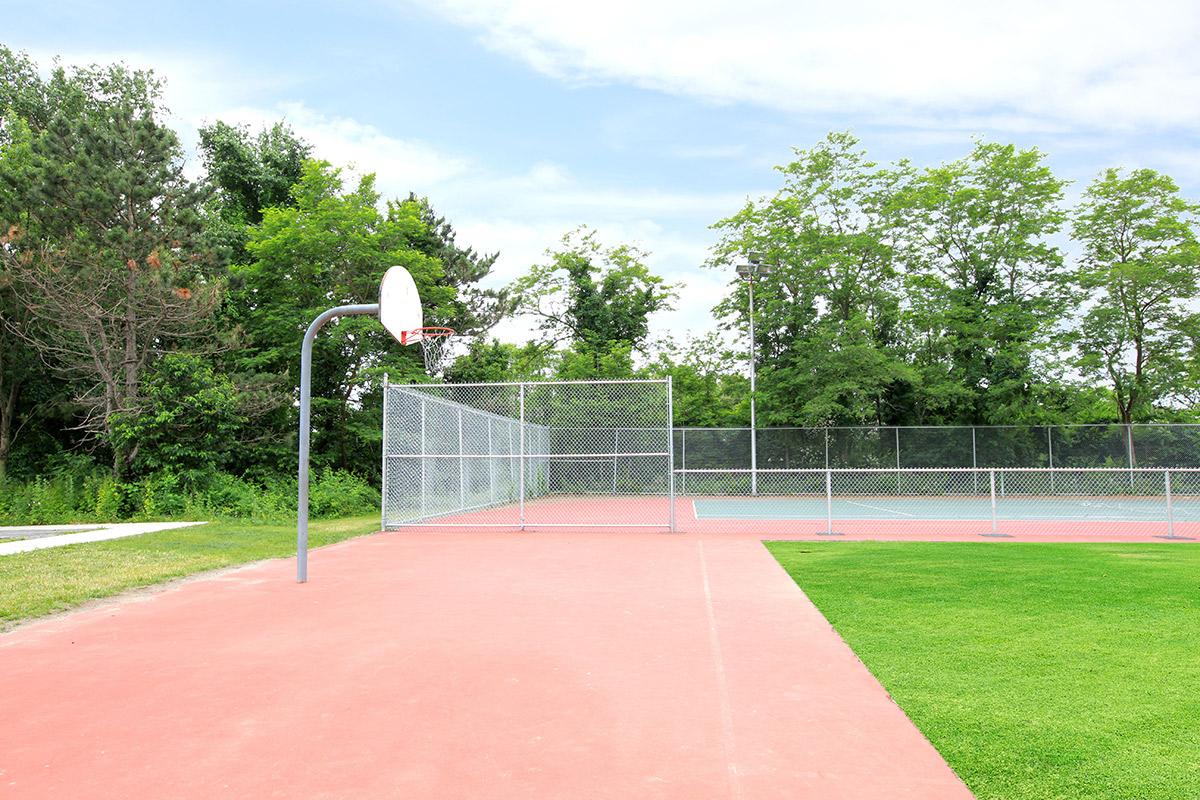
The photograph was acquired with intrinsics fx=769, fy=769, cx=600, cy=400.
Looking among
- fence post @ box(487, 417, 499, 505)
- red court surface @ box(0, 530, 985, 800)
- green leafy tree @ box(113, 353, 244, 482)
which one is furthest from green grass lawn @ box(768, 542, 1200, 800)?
green leafy tree @ box(113, 353, 244, 482)

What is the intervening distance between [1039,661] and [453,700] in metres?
4.11

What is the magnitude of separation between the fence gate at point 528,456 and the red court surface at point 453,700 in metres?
6.74

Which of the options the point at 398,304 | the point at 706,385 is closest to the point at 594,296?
the point at 706,385

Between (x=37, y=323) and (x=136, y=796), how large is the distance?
22.9 m

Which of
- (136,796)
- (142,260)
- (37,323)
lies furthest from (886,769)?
(37,323)

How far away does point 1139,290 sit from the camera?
29.4 meters

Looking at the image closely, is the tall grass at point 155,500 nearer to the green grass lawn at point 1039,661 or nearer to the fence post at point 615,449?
the fence post at point 615,449

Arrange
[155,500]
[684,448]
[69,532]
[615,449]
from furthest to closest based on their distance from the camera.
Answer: [684,448] → [615,449] → [155,500] → [69,532]

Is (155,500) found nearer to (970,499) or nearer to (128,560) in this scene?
(128,560)

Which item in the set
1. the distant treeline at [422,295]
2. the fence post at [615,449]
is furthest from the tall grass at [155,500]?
the fence post at [615,449]

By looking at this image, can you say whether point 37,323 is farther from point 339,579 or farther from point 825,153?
point 825,153

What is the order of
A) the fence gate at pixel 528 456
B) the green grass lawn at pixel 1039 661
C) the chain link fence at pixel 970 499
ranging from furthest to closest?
the chain link fence at pixel 970 499, the fence gate at pixel 528 456, the green grass lawn at pixel 1039 661

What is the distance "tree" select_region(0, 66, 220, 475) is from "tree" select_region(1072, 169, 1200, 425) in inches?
1208

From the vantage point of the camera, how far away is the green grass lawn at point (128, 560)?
831 cm
